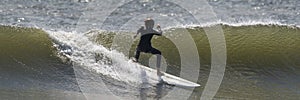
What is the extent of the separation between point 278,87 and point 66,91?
494 centimetres

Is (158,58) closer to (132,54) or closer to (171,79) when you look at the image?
(171,79)

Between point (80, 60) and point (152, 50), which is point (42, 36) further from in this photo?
point (152, 50)

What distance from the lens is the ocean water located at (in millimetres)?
12555

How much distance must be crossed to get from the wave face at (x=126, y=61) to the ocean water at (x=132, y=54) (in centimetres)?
2

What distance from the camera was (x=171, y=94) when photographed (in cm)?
1244

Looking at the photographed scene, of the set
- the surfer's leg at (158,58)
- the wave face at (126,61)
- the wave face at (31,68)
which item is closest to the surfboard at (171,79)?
the surfer's leg at (158,58)

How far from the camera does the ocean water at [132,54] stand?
12555 millimetres

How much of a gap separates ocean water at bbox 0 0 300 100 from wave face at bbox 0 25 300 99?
0.07 ft

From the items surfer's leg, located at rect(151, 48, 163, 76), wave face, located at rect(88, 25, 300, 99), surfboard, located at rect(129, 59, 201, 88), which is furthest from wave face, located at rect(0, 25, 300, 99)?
surfer's leg, located at rect(151, 48, 163, 76)

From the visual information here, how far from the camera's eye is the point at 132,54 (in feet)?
50.3

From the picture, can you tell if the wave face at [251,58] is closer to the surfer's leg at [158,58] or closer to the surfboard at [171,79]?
the surfboard at [171,79]

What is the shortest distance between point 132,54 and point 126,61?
117cm

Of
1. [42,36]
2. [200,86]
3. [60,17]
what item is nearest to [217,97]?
[200,86]

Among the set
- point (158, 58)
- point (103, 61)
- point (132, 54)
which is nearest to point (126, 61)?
point (103, 61)
